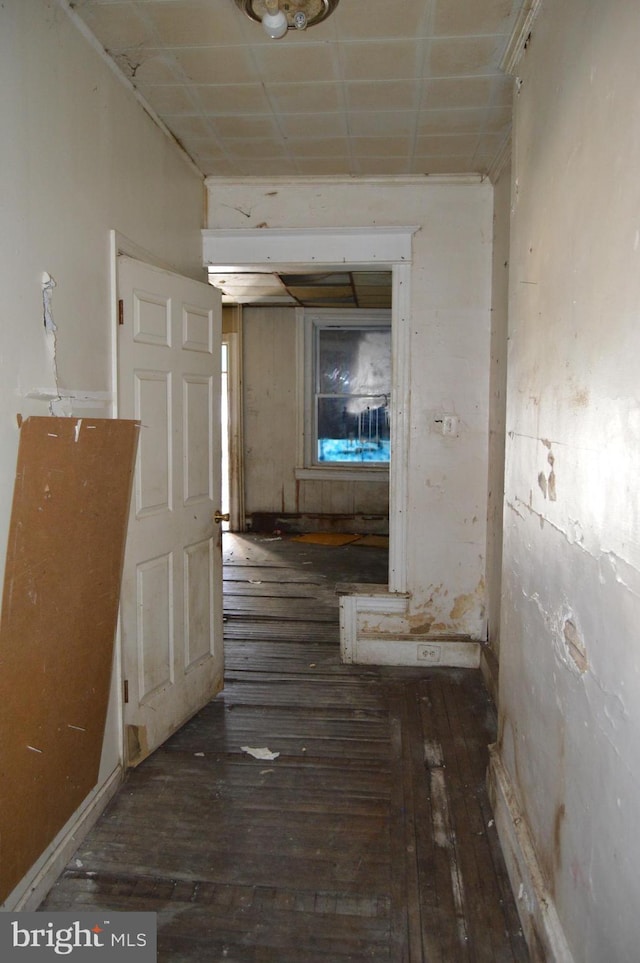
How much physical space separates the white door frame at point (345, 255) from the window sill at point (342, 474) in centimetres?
376

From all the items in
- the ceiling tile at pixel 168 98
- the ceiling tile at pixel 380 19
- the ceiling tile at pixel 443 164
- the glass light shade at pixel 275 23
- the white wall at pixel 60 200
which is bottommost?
the white wall at pixel 60 200

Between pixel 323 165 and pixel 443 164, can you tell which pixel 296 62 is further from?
pixel 443 164

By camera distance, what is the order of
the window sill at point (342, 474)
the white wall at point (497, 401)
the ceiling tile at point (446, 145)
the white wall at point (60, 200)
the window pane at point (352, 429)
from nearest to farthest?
the white wall at point (60, 200) → the ceiling tile at point (446, 145) → the white wall at point (497, 401) → the window sill at point (342, 474) → the window pane at point (352, 429)

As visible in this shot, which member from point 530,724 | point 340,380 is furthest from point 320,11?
point 340,380

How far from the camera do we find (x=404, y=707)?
3285mm

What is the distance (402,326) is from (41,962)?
3.15 metres

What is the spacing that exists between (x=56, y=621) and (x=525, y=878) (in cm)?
160

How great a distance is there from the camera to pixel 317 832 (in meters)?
2.32

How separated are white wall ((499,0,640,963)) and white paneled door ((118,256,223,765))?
4.91ft

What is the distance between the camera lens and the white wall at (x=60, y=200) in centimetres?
174

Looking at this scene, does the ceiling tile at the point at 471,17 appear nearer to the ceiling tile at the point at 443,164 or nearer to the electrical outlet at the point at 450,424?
the ceiling tile at the point at 443,164

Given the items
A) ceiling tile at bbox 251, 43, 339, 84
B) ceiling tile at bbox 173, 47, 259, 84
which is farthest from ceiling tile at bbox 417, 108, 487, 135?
ceiling tile at bbox 173, 47, 259, 84

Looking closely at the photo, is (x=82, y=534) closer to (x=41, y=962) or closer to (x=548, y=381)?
(x=41, y=962)

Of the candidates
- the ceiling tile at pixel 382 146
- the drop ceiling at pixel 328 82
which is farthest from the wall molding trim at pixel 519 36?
the ceiling tile at pixel 382 146
